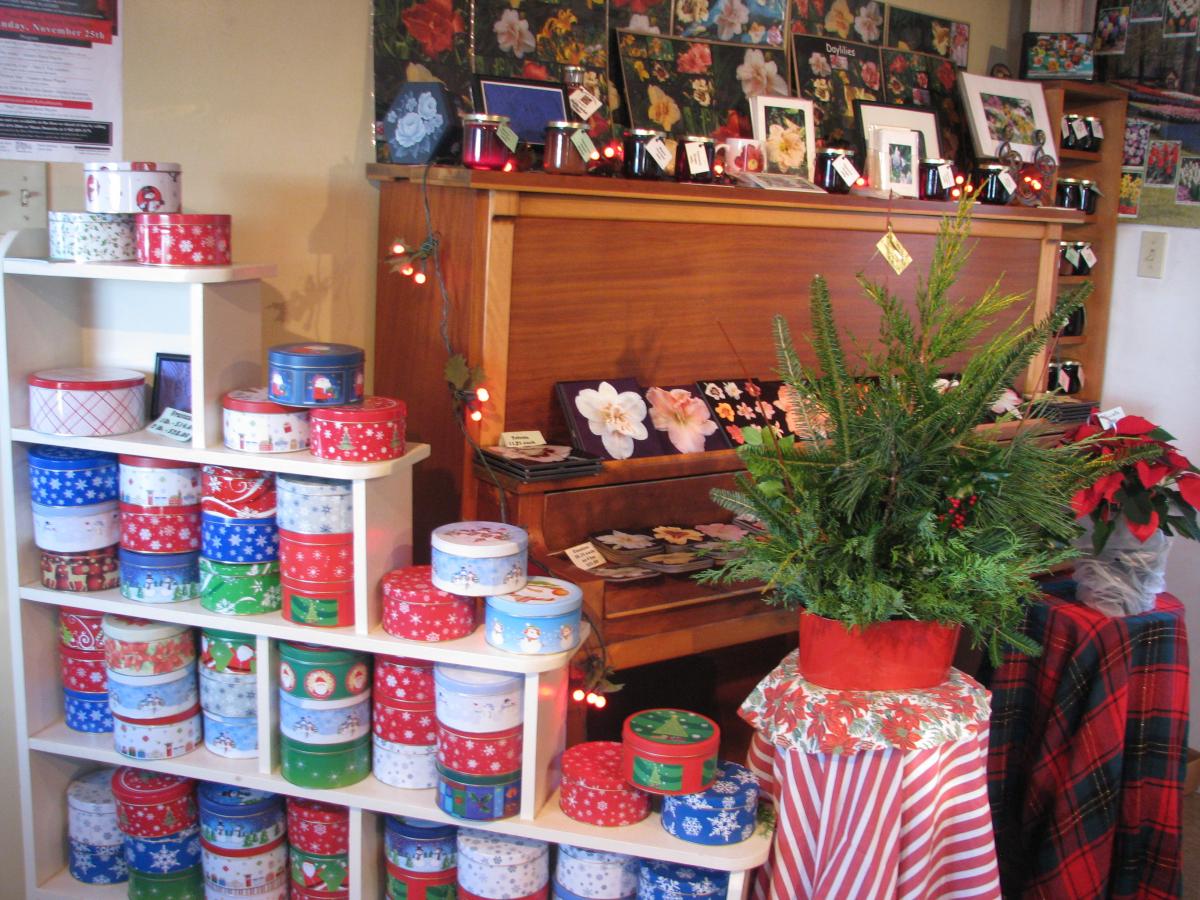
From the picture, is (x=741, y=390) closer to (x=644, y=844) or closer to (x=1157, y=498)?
(x=1157, y=498)

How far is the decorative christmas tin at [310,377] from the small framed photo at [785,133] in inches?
52.9

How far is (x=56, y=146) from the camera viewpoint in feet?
7.32

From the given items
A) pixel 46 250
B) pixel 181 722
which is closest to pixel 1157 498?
pixel 181 722

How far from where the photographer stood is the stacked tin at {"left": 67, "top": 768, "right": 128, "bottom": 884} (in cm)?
227

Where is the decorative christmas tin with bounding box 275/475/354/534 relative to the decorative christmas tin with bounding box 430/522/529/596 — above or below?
above

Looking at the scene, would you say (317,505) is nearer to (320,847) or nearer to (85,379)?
(85,379)

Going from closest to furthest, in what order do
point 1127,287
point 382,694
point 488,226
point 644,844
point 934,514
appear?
point 934,514, point 644,844, point 382,694, point 488,226, point 1127,287

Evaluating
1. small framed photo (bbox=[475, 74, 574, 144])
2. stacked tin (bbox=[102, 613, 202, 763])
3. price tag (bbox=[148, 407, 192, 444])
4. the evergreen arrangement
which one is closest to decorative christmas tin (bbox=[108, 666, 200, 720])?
stacked tin (bbox=[102, 613, 202, 763])

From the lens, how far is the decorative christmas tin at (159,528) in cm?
212

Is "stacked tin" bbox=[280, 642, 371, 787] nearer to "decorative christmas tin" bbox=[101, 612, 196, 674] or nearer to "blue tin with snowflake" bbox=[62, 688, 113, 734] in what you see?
"decorative christmas tin" bbox=[101, 612, 196, 674]

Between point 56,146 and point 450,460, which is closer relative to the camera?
point 56,146

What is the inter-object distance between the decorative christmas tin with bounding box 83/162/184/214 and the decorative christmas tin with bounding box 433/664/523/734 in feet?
3.22

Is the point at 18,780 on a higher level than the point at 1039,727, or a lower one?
lower

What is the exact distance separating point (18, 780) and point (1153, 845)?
2390 mm
